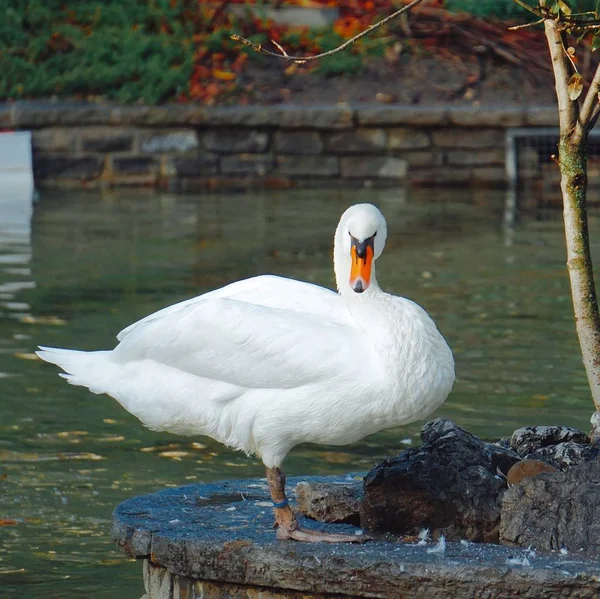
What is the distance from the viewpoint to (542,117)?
14070mm

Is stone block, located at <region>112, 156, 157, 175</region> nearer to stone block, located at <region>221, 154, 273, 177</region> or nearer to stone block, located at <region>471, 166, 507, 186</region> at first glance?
stone block, located at <region>221, 154, 273, 177</region>

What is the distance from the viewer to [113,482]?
5801mm

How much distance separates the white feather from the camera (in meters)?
3.91

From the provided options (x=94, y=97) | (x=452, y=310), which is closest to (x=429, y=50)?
(x=94, y=97)

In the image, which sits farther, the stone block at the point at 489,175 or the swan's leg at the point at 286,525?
the stone block at the point at 489,175

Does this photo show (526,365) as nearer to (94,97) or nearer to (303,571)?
(303,571)

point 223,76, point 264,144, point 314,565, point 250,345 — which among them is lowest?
point 314,565

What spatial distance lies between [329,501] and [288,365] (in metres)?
0.55

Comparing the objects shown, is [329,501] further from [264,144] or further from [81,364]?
[264,144]

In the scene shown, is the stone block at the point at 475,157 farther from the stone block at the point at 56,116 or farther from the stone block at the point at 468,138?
the stone block at the point at 56,116

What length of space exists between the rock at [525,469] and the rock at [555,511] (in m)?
0.16

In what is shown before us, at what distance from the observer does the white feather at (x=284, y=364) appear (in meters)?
3.91

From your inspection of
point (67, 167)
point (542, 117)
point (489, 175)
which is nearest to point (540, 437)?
point (542, 117)

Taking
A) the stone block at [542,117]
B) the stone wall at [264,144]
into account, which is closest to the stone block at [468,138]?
the stone wall at [264,144]
